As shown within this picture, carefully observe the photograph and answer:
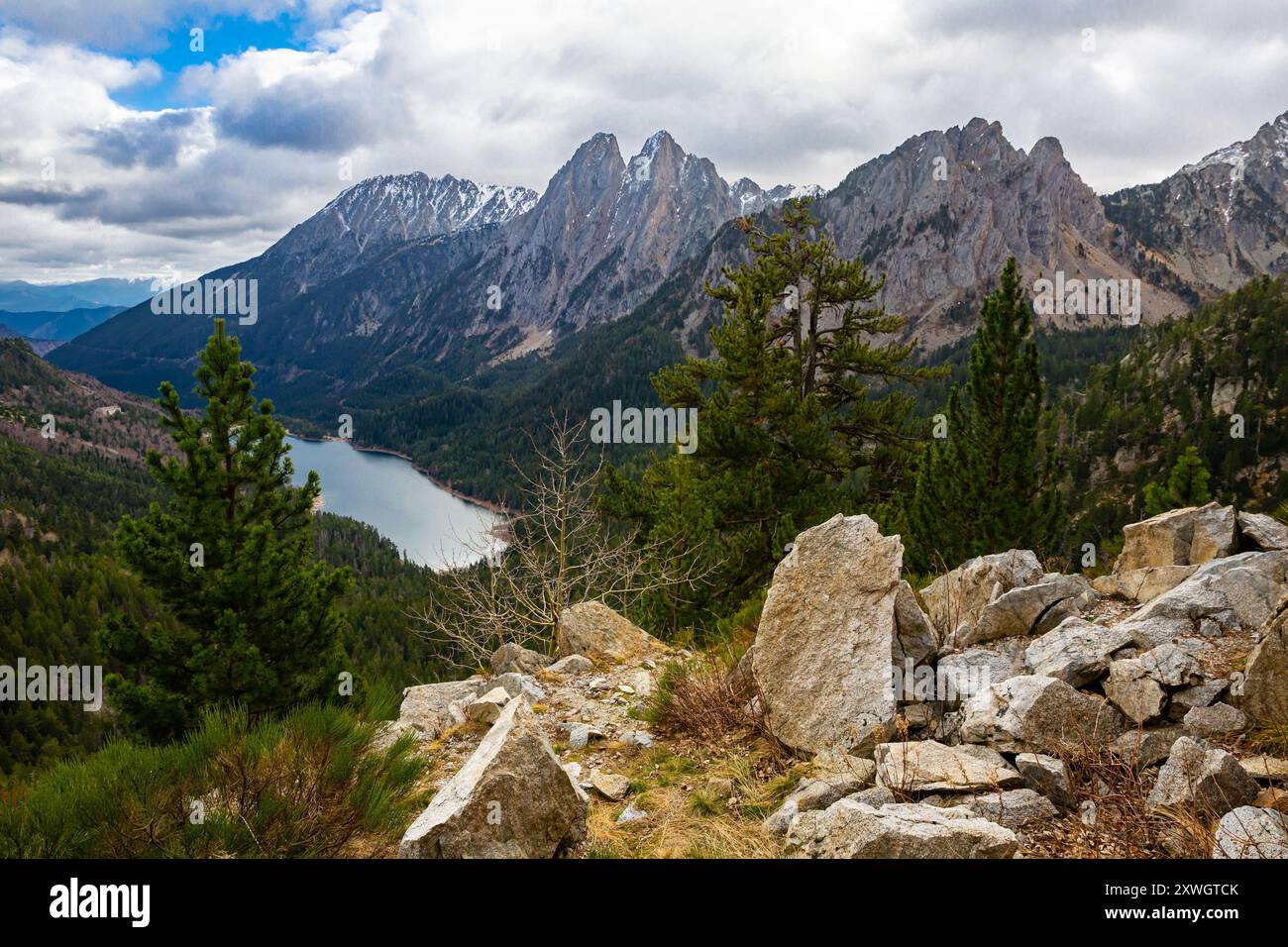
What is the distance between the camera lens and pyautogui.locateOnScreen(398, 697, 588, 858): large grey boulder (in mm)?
4645

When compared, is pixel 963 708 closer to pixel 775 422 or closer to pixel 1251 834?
pixel 1251 834

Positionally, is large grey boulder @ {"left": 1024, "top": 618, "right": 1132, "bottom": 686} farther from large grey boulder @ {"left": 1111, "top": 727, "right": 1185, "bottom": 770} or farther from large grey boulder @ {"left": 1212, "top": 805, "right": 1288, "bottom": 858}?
large grey boulder @ {"left": 1212, "top": 805, "right": 1288, "bottom": 858}

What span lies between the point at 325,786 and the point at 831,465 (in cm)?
1577

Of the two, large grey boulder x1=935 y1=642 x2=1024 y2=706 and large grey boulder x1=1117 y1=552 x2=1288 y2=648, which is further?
large grey boulder x1=935 y1=642 x2=1024 y2=706

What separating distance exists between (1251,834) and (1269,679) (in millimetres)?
1909

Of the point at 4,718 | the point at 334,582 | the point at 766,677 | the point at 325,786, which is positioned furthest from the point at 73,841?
the point at 4,718

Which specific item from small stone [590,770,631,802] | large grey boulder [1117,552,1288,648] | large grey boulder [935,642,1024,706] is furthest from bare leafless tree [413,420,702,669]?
large grey boulder [1117,552,1288,648]

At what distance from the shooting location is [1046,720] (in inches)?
221

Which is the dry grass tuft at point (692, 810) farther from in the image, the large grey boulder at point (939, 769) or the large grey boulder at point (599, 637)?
the large grey boulder at point (599, 637)

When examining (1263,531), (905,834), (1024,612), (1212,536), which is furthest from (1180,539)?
(905,834)

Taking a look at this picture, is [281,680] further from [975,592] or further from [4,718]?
[4,718]

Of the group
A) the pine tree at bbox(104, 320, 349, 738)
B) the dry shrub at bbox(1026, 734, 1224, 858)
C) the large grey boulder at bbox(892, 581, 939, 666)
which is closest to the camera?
the dry shrub at bbox(1026, 734, 1224, 858)

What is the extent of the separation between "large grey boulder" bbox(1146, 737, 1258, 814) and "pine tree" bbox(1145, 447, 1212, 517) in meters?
21.8

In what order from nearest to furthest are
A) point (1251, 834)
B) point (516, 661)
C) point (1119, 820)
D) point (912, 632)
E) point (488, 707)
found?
point (1251, 834), point (1119, 820), point (912, 632), point (488, 707), point (516, 661)
